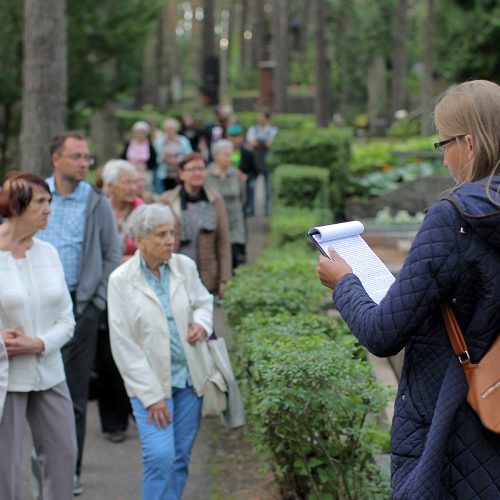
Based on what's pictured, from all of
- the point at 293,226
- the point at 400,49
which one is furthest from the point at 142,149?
the point at 400,49

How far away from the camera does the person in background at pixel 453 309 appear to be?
2764 millimetres

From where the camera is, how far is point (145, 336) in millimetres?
5270

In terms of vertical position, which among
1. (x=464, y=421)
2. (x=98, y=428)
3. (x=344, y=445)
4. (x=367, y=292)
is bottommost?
(x=98, y=428)

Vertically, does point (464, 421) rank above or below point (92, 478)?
above

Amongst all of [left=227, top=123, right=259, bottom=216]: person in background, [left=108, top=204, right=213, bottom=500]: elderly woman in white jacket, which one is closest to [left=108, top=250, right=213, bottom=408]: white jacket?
[left=108, top=204, right=213, bottom=500]: elderly woman in white jacket

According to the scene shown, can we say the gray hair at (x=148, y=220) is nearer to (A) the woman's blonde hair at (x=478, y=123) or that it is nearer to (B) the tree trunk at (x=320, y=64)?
(A) the woman's blonde hair at (x=478, y=123)

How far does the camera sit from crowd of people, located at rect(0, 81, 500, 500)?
278 cm

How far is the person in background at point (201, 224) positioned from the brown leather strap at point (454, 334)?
540cm

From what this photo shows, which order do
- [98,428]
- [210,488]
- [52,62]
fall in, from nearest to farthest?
[210,488] → [98,428] → [52,62]

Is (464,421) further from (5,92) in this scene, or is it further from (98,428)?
(5,92)

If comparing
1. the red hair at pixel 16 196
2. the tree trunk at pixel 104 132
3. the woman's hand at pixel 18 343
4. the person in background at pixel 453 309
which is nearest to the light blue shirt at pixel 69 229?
the red hair at pixel 16 196

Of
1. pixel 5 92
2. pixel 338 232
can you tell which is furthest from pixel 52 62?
pixel 338 232

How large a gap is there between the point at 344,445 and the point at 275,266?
3.05 m

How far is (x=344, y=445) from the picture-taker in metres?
5.08
